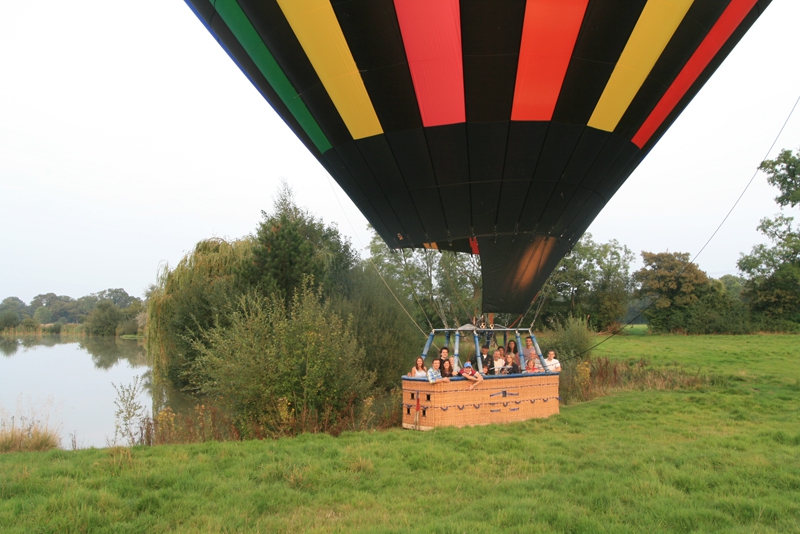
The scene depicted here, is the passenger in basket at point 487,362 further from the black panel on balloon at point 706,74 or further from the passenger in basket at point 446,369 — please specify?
the black panel on balloon at point 706,74

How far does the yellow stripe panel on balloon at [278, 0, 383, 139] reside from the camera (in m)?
6.28

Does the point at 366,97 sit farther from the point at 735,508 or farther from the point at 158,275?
the point at 158,275

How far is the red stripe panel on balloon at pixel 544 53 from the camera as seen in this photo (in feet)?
20.1

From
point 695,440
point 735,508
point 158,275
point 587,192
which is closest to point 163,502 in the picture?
point 735,508

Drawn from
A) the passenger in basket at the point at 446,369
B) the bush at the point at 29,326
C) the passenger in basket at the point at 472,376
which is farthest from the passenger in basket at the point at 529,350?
the bush at the point at 29,326

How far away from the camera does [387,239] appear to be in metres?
9.32

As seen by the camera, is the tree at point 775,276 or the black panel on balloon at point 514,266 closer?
the black panel on balloon at point 514,266

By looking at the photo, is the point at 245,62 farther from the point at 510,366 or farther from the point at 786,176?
the point at 786,176

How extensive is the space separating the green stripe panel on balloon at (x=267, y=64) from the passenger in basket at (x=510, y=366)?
415 cm

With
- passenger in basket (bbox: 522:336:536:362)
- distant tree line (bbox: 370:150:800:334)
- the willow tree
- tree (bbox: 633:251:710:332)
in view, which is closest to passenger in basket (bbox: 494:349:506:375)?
passenger in basket (bbox: 522:336:536:362)

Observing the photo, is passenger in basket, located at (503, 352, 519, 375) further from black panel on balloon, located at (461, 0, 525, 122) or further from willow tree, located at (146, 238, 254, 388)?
willow tree, located at (146, 238, 254, 388)

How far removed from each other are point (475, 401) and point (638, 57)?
4.75 metres

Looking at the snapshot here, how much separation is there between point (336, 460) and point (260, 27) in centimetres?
485

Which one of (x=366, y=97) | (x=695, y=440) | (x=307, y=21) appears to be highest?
(x=307, y=21)
